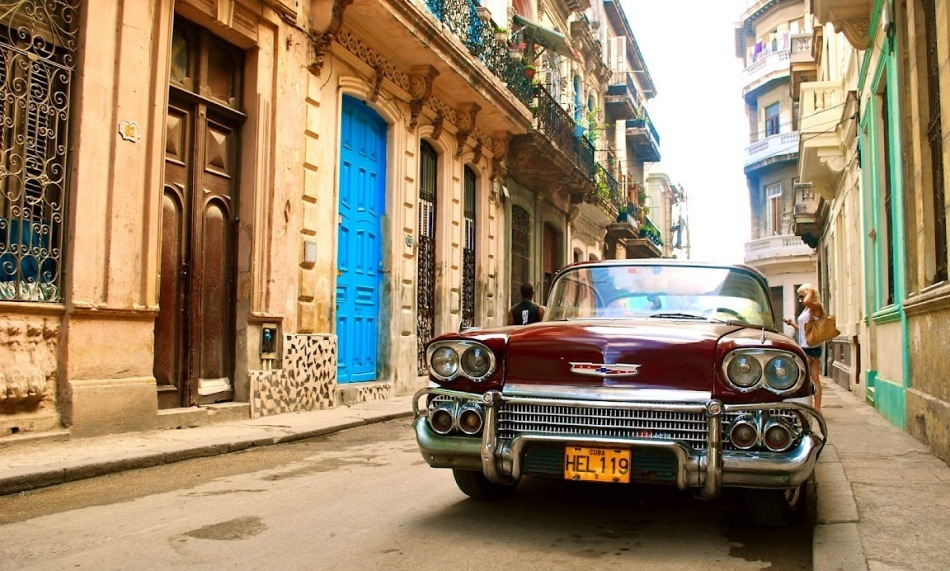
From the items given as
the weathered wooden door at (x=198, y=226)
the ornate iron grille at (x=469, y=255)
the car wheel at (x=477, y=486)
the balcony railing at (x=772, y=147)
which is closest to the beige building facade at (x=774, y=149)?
the balcony railing at (x=772, y=147)

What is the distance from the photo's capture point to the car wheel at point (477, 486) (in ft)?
14.0

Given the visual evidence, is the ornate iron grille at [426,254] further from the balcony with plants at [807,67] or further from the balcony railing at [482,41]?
the balcony with plants at [807,67]

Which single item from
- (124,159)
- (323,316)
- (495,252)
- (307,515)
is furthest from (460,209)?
(307,515)

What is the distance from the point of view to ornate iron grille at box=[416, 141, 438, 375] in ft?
43.8

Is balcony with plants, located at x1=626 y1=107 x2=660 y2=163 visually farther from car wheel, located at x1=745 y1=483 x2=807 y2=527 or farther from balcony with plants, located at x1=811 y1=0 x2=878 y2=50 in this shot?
car wheel, located at x1=745 y1=483 x2=807 y2=527

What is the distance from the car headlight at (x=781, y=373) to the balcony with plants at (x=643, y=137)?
27.7 meters

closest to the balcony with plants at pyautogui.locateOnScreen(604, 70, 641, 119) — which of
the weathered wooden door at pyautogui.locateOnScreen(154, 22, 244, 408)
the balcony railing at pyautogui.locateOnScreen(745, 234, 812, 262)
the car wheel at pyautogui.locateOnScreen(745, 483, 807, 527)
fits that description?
the balcony railing at pyautogui.locateOnScreen(745, 234, 812, 262)

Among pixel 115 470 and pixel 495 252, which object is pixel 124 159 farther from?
pixel 495 252

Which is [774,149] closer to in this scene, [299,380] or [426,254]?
[426,254]

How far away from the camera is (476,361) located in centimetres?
388

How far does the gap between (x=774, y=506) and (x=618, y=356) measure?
1.04 metres

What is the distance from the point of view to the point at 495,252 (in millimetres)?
16516

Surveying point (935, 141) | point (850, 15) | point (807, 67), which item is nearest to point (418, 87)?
point (850, 15)

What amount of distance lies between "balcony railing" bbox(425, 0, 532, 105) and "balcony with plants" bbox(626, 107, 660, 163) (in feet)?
49.3
